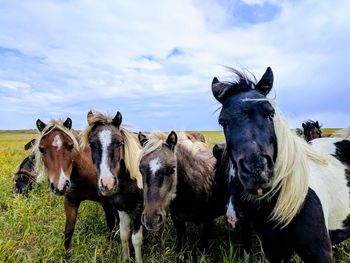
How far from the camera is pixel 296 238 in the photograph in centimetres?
323

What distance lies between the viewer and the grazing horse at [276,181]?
9.15 ft

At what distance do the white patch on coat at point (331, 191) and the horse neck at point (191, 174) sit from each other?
191 centimetres

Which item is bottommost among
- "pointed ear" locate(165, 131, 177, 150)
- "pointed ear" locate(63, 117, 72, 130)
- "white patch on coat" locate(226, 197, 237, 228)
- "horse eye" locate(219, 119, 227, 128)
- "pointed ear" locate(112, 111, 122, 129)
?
"white patch on coat" locate(226, 197, 237, 228)

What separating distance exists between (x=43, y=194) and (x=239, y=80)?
7522 mm

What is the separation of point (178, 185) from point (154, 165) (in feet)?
2.46

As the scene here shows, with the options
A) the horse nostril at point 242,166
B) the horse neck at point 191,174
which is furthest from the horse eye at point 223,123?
the horse neck at point 191,174

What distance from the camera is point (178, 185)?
5.08 meters

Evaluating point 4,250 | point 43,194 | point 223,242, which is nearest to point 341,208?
point 223,242

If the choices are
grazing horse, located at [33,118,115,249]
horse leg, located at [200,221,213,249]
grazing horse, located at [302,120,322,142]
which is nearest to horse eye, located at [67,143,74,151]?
grazing horse, located at [33,118,115,249]

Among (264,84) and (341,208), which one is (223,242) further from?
(264,84)

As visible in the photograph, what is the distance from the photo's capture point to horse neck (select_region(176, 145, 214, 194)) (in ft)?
16.8

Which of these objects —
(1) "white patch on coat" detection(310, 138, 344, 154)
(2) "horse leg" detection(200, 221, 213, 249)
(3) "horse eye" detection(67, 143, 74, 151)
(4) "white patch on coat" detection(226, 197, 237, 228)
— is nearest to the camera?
(4) "white patch on coat" detection(226, 197, 237, 228)

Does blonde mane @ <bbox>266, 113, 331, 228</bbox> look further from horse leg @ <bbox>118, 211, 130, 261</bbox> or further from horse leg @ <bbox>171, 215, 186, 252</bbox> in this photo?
horse leg @ <bbox>118, 211, 130, 261</bbox>

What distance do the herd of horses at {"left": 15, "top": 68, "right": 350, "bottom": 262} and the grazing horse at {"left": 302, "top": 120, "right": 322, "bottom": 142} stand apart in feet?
16.9
